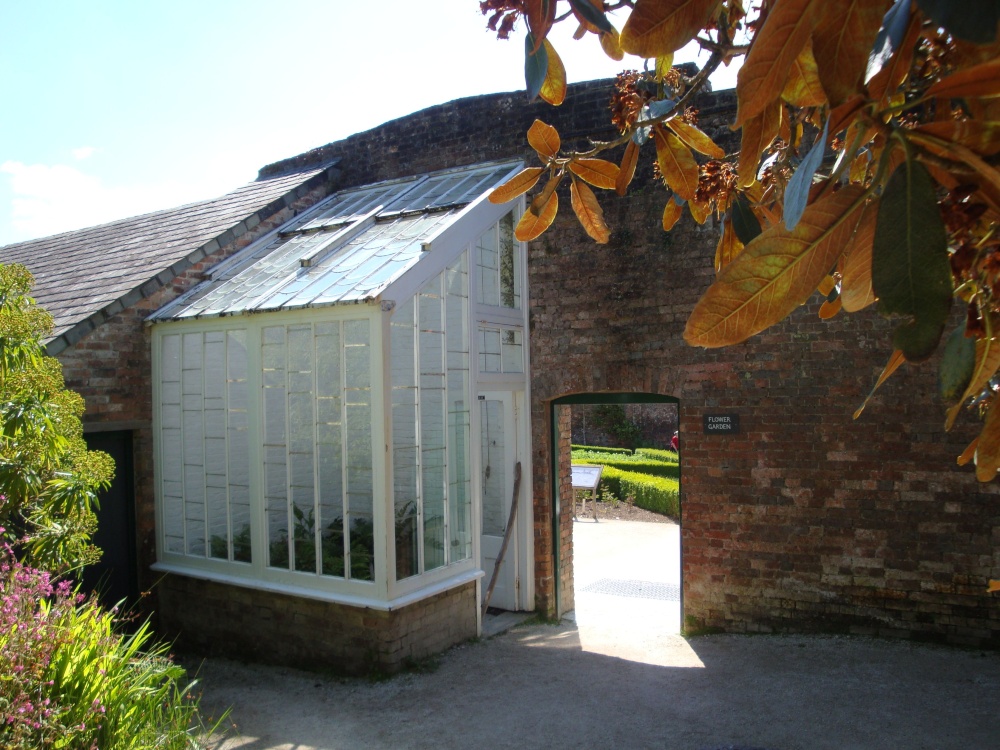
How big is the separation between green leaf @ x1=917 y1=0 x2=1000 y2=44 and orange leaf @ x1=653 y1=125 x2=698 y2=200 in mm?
1250

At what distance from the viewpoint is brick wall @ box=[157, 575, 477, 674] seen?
6027 millimetres

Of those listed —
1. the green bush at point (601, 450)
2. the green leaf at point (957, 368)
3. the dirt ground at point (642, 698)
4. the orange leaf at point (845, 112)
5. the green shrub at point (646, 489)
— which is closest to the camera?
the orange leaf at point (845, 112)

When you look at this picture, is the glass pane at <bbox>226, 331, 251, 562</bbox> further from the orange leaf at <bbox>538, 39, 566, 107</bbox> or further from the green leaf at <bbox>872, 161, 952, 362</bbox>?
the green leaf at <bbox>872, 161, 952, 362</bbox>

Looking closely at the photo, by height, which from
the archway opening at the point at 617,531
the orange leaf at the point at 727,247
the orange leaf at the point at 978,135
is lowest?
the archway opening at the point at 617,531

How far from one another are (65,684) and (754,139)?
12.5ft

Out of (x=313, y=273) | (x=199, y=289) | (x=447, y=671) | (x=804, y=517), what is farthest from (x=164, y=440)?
(x=804, y=517)

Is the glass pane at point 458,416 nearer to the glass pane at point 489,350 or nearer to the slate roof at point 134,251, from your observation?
the glass pane at point 489,350

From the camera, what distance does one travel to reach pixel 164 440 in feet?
23.6

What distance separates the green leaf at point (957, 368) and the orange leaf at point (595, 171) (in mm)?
1079

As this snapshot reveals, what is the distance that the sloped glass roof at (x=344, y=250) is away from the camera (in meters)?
6.27

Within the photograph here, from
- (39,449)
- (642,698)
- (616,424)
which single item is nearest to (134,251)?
(39,449)

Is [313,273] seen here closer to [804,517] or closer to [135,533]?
[135,533]

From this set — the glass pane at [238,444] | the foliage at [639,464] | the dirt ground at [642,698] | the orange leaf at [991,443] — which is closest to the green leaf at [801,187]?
the orange leaf at [991,443]

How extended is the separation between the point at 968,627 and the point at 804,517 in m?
1.38
